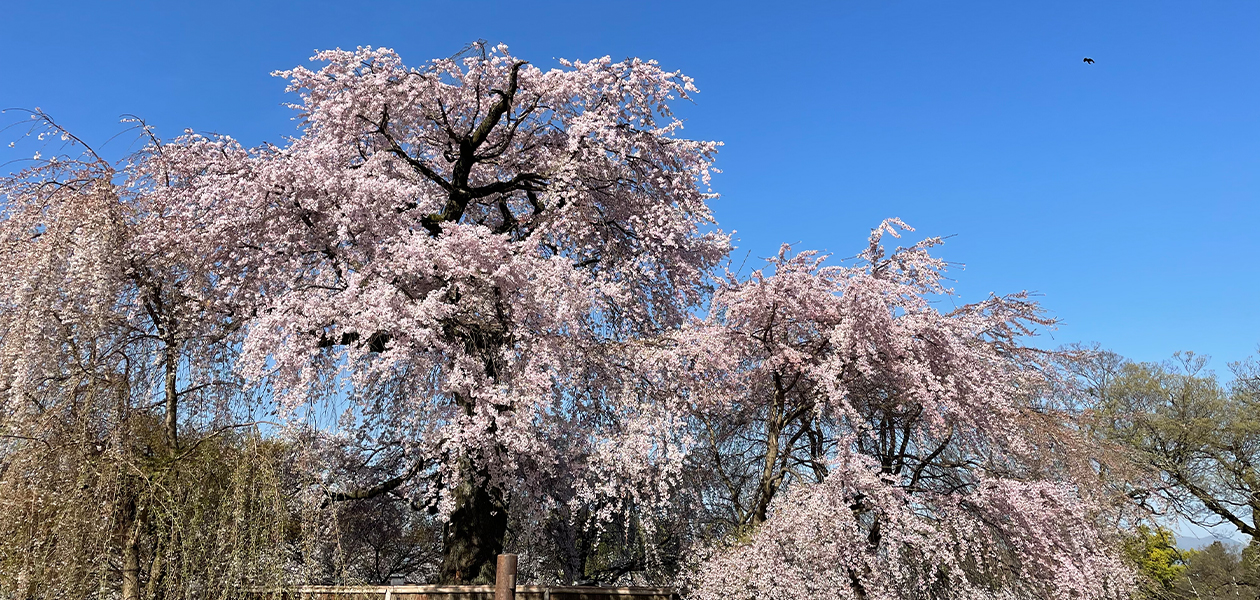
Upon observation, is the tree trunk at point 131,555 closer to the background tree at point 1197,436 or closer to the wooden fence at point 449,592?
the wooden fence at point 449,592

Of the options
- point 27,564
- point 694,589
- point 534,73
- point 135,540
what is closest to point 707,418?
point 694,589

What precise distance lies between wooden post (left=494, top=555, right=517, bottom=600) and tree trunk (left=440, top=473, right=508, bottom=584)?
425cm

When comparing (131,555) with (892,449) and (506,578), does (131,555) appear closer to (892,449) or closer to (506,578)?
(506,578)

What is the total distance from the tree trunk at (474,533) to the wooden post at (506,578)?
4.25 metres

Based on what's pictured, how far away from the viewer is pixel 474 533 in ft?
36.5

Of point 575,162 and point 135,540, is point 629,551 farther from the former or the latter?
point 135,540

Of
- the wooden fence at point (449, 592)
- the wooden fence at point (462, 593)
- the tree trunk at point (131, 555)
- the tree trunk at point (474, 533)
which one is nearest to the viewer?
the tree trunk at point (131, 555)

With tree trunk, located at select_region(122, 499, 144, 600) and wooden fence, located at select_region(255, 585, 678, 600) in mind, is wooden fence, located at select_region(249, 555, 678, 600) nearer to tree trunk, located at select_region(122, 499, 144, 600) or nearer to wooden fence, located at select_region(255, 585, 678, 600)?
wooden fence, located at select_region(255, 585, 678, 600)

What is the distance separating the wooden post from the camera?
6.46 meters

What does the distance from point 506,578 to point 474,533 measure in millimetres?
4844

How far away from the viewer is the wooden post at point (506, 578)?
6.46 m

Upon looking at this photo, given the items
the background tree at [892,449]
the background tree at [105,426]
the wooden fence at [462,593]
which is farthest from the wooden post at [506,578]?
the background tree at [892,449]

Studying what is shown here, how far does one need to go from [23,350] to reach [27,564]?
238 centimetres

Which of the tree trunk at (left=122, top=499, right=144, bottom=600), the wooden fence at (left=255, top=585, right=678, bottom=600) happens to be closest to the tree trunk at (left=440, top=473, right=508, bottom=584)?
the wooden fence at (left=255, top=585, right=678, bottom=600)
